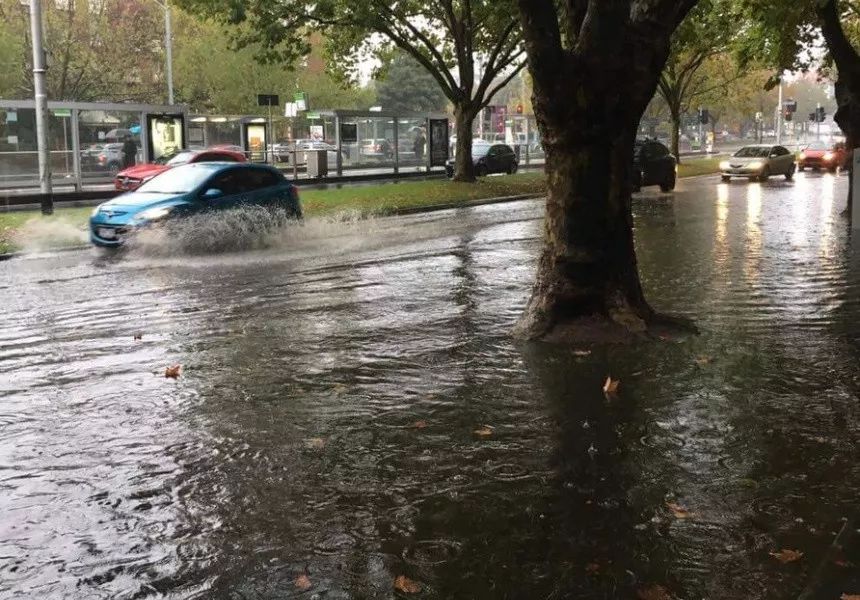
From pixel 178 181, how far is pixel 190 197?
0.87m

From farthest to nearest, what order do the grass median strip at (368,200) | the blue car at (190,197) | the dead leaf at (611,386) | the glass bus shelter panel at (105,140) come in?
the glass bus shelter panel at (105,140)
the grass median strip at (368,200)
the blue car at (190,197)
the dead leaf at (611,386)

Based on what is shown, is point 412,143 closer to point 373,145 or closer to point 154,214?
point 373,145

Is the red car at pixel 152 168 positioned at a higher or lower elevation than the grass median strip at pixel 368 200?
higher

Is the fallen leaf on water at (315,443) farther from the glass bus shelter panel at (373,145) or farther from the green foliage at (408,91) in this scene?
the green foliage at (408,91)

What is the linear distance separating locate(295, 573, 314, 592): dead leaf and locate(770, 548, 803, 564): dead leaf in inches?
80.5

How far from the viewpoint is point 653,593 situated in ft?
12.0

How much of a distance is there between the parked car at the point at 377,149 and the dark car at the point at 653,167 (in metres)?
11.1

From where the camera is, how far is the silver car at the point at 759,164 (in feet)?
122

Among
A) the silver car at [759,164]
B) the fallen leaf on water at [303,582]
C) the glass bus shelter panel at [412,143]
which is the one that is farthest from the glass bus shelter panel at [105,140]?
the fallen leaf on water at [303,582]

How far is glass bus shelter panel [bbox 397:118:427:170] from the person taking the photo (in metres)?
38.2

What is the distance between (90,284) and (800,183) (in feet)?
99.2

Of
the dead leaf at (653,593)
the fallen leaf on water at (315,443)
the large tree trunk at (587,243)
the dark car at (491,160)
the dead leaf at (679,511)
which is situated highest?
the dark car at (491,160)

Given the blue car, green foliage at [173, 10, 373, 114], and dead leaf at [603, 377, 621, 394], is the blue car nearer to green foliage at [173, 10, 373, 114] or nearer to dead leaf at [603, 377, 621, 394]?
dead leaf at [603, 377, 621, 394]

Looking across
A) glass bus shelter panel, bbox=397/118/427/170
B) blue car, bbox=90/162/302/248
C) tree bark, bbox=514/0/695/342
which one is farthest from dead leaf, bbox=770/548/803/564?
glass bus shelter panel, bbox=397/118/427/170
